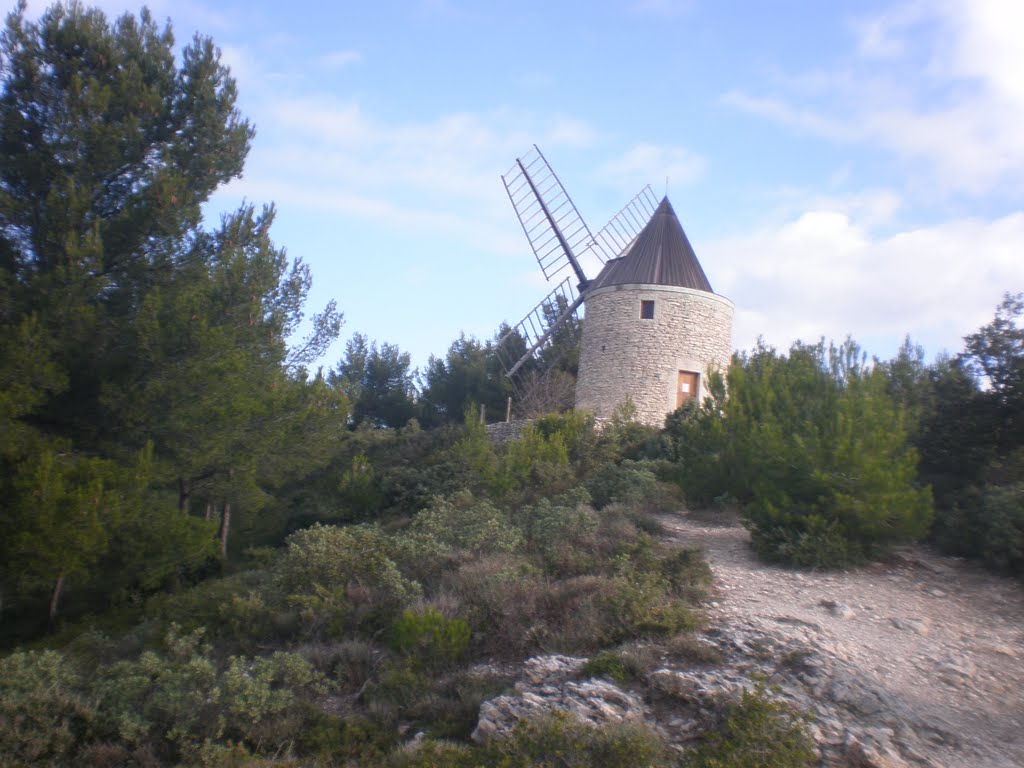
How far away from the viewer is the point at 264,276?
11570mm

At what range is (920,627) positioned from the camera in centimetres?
732

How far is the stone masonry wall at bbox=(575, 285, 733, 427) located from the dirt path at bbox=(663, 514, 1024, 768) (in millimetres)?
10019

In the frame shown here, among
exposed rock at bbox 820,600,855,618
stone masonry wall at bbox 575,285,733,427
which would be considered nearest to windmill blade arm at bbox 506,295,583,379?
stone masonry wall at bbox 575,285,733,427

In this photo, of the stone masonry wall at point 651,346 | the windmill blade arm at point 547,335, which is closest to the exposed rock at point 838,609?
the stone masonry wall at point 651,346

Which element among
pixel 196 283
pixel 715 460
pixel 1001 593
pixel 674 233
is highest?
pixel 674 233

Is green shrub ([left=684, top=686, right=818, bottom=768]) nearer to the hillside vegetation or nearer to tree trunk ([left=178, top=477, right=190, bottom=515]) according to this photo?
the hillside vegetation

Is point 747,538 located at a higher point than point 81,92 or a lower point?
lower

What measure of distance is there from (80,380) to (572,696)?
24.0 feet

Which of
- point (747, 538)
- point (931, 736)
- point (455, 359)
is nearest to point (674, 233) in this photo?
point (455, 359)

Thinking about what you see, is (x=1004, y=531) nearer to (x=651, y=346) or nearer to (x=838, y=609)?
(x=838, y=609)

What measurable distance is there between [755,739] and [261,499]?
11.2 metres

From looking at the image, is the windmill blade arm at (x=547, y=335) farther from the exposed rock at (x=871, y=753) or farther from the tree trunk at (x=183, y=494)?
the exposed rock at (x=871, y=753)

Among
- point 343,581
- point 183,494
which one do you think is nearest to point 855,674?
point 343,581

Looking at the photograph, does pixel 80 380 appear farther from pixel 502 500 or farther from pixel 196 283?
pixel 502 500
